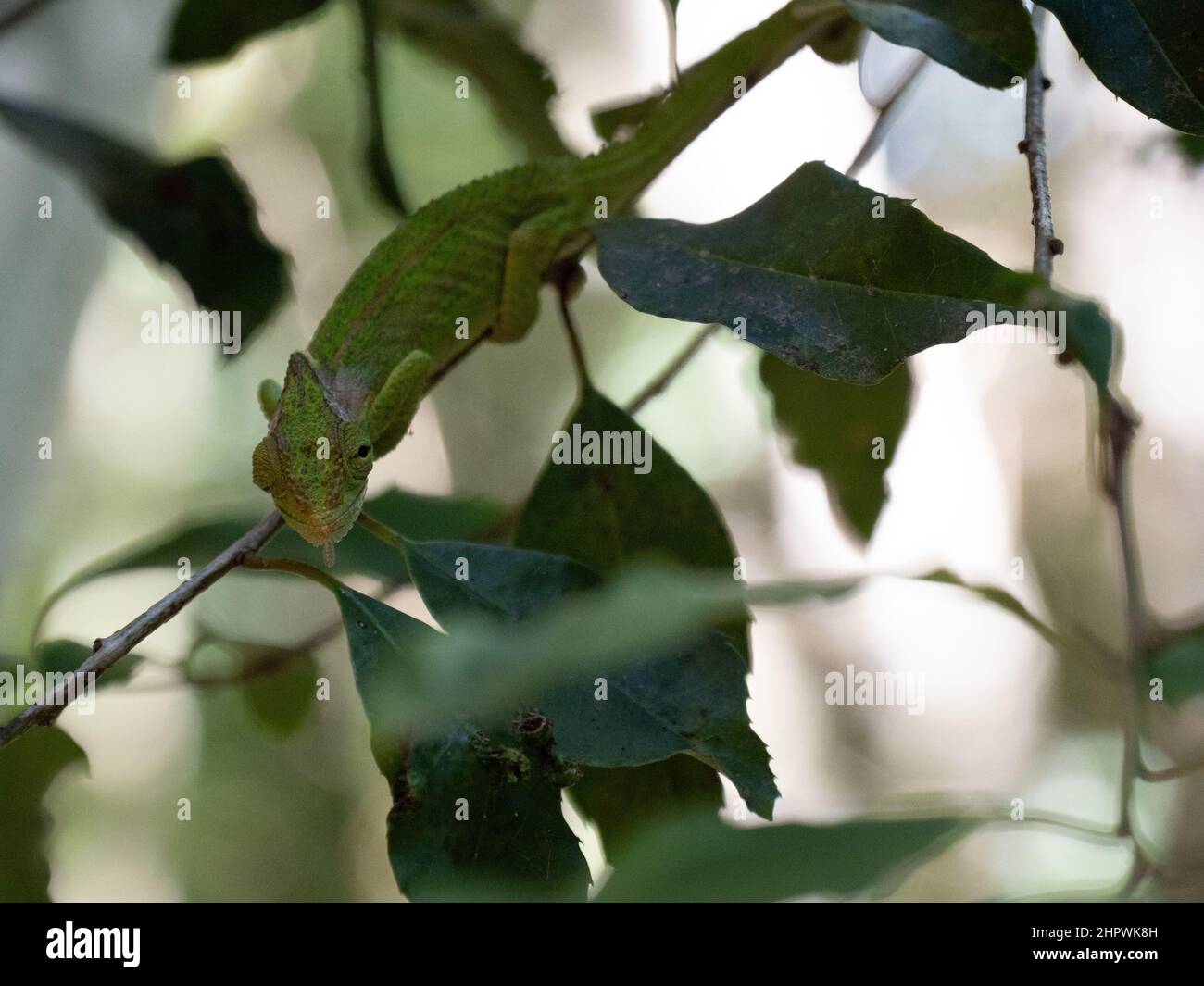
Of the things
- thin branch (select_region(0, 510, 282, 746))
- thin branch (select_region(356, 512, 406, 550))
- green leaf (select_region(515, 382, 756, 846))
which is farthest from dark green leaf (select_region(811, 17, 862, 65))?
thin branch (select_region(0, 510, 282, 746))

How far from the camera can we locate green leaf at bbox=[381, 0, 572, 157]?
2.22 m

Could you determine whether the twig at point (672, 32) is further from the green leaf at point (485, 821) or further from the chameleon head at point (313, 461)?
the green leaf at point (485, 821)

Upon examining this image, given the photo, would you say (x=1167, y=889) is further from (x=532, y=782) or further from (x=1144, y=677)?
(x=532, y=782)

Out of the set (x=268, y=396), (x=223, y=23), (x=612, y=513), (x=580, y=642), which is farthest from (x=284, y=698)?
(x=580, y=642)

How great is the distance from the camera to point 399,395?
6.41 ft

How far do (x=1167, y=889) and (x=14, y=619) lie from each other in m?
3.30

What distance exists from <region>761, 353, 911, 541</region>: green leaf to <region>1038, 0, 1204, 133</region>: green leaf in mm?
705

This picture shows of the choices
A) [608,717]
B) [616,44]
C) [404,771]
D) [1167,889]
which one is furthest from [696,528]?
[616,44]

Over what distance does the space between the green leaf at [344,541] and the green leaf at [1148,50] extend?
1.22 m

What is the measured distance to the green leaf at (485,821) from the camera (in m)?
1.19

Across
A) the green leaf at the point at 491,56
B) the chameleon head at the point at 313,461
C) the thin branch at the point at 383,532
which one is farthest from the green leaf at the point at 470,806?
the green leaf at the point at 491,56

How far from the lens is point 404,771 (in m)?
1.24

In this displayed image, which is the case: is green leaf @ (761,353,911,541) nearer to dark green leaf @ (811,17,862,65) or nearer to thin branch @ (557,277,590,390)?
thin branch @ (557,277,590,390)

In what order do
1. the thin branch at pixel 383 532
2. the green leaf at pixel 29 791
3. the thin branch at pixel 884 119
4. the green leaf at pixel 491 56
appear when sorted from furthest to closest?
the green leaf at pixel 491 56 → the thin branch at pixel 884 119 → the green leaf at pixel 29 791 → the thin branch at pixel 383 532
